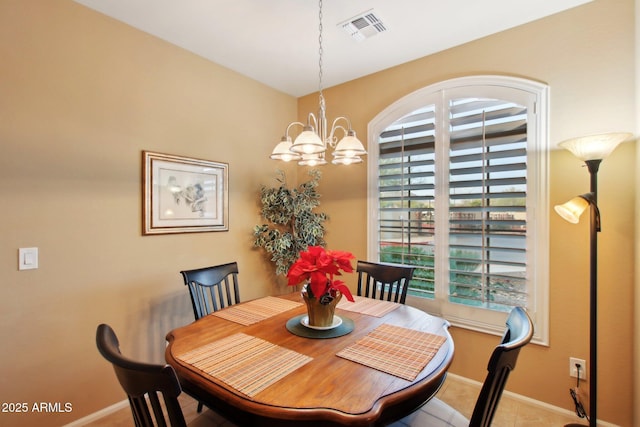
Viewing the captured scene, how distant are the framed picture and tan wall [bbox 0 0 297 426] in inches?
2.7

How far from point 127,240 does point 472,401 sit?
279 cm

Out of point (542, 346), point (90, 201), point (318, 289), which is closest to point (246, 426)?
point (318, 289)

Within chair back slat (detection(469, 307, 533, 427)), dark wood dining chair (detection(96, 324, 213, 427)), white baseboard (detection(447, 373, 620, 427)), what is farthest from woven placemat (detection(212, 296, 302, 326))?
white baseboard (detection(447, 373, 620, 427))

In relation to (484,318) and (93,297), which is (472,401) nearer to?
(484,318)

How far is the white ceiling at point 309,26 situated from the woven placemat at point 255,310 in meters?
1.99

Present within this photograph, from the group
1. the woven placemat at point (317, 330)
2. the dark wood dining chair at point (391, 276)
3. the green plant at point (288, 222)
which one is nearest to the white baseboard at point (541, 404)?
the dark wood dining chair at point (391, 276)

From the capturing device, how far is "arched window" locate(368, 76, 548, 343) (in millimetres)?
2170

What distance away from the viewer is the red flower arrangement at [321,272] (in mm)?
1411

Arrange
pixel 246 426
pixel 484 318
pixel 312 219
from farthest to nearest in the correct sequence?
1. pixel 312 219
2. pixel 484 318
3. pixel 246 426

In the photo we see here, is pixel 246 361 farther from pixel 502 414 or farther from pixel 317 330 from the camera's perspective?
pixel 502 414

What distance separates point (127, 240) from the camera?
7.25 ft

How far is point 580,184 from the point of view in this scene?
2018 millimetres

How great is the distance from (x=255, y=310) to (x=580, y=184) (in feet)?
7.49

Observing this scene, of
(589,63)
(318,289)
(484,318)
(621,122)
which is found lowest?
(484,318)
